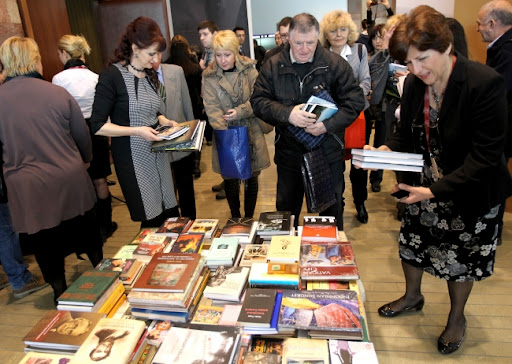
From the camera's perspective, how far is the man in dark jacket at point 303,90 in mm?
2293

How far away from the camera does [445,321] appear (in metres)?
2.33

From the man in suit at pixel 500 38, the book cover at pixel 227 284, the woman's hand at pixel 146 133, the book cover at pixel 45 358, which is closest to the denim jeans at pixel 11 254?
the woman's hand at pixel 146 133

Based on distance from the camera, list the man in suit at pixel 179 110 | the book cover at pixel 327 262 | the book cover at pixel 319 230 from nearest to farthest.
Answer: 1. the book cover at pixel 327 262
2. the book cover at pixel 319 230
3. the man in suit at pixel 179 110

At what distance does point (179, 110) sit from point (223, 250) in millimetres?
1306

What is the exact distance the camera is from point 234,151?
9.99 feet

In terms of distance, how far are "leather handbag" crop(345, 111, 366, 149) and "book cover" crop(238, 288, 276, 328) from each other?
1.88 m

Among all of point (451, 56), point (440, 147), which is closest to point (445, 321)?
point (440, 147)

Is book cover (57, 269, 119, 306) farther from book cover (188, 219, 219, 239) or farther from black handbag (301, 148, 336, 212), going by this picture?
black handbag (301, 148, 336, 212)

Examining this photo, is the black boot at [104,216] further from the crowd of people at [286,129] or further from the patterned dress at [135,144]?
the patterned dress at [135,144]

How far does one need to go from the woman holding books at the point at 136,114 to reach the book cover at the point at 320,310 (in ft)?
4.25

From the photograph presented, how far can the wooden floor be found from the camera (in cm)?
211

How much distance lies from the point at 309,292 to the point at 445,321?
3.88ft

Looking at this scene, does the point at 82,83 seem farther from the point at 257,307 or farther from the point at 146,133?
the point at 257,307

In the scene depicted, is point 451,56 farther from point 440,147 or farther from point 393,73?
point 393,73
